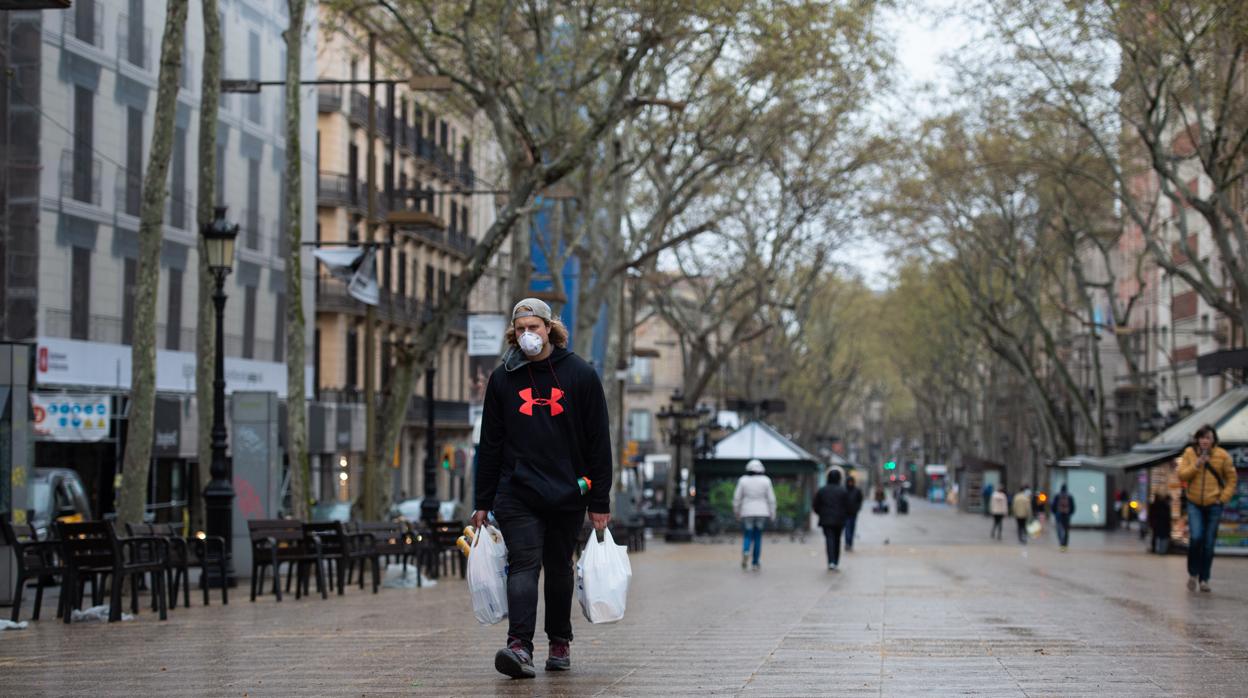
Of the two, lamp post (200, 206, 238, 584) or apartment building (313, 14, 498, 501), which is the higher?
apartment building (313, 14, 498, 501)

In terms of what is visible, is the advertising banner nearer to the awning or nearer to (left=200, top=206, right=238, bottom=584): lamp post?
(left=200, top=206, right=238, bottom=584): lamp post

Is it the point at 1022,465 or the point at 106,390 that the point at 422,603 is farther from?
the point at 1022,465

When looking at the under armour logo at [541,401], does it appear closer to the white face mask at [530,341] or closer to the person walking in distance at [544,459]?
the person walking in distance at [544,459]

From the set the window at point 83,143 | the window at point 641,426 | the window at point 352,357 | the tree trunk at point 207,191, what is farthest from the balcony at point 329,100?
the window at point 641,426

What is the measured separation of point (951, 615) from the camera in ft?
48.8

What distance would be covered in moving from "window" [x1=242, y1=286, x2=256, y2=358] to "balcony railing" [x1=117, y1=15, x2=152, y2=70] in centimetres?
877

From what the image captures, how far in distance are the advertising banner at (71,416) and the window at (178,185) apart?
6.51 m

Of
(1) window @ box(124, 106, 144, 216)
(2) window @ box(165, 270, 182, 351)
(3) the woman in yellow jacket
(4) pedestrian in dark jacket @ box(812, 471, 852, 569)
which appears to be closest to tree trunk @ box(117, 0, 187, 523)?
(4) pedestrian in dark jacket @ box(812, 471, 852, 569)

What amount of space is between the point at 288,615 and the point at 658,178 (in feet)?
85.4

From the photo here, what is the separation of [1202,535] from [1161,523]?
69.9 ft

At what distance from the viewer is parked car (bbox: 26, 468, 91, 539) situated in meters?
25.1

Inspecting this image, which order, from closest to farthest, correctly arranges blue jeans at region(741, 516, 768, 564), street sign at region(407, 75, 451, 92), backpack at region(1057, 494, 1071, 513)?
street sign at region(407, 75, 451, 92), blue jeans at region(741, 516, 768, 564), backpack at region(1057, 494, 1071, 513)

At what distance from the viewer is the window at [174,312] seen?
39938 millimetres

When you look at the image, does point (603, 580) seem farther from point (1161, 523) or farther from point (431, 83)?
point (1161, 523)
